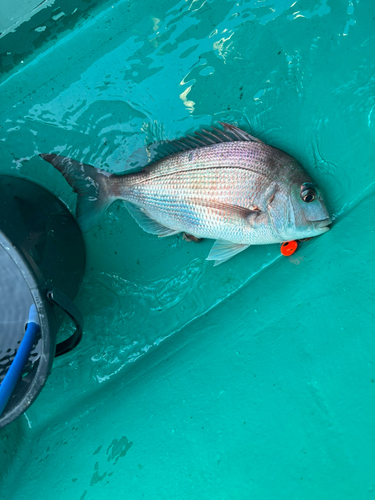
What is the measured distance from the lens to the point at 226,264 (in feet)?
5.69

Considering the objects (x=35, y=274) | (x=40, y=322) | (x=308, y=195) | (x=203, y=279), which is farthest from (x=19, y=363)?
(x=308, y=195)

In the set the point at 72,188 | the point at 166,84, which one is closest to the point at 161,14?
the point at 166,84

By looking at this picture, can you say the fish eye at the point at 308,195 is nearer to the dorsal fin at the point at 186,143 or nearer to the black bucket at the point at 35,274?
the dorsal fin at the point at 186,143

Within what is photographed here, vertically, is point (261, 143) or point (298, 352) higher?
point (261, 143)

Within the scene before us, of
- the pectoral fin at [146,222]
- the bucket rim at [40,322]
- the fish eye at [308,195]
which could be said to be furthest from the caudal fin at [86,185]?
the fish eye at [308,195]

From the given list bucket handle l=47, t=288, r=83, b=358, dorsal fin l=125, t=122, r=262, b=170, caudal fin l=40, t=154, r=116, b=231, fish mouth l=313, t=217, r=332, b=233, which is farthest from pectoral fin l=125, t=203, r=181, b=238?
fish mouth l=313, t=217, r=332, b=233

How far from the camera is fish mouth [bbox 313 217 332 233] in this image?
4.81ft

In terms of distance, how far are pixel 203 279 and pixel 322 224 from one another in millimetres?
657

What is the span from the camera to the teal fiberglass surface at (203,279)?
55.1 inches

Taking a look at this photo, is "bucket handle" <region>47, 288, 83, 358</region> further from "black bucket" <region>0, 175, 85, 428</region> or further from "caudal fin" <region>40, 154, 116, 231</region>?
"caudal fin" <region>40, 154, 116, 231</region>

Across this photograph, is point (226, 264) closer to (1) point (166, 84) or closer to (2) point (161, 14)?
(1) point (166, 84)

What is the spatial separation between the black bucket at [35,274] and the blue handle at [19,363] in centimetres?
6

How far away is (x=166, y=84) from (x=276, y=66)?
538 millimetres

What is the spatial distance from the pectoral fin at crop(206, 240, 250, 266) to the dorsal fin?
0.48 meters
